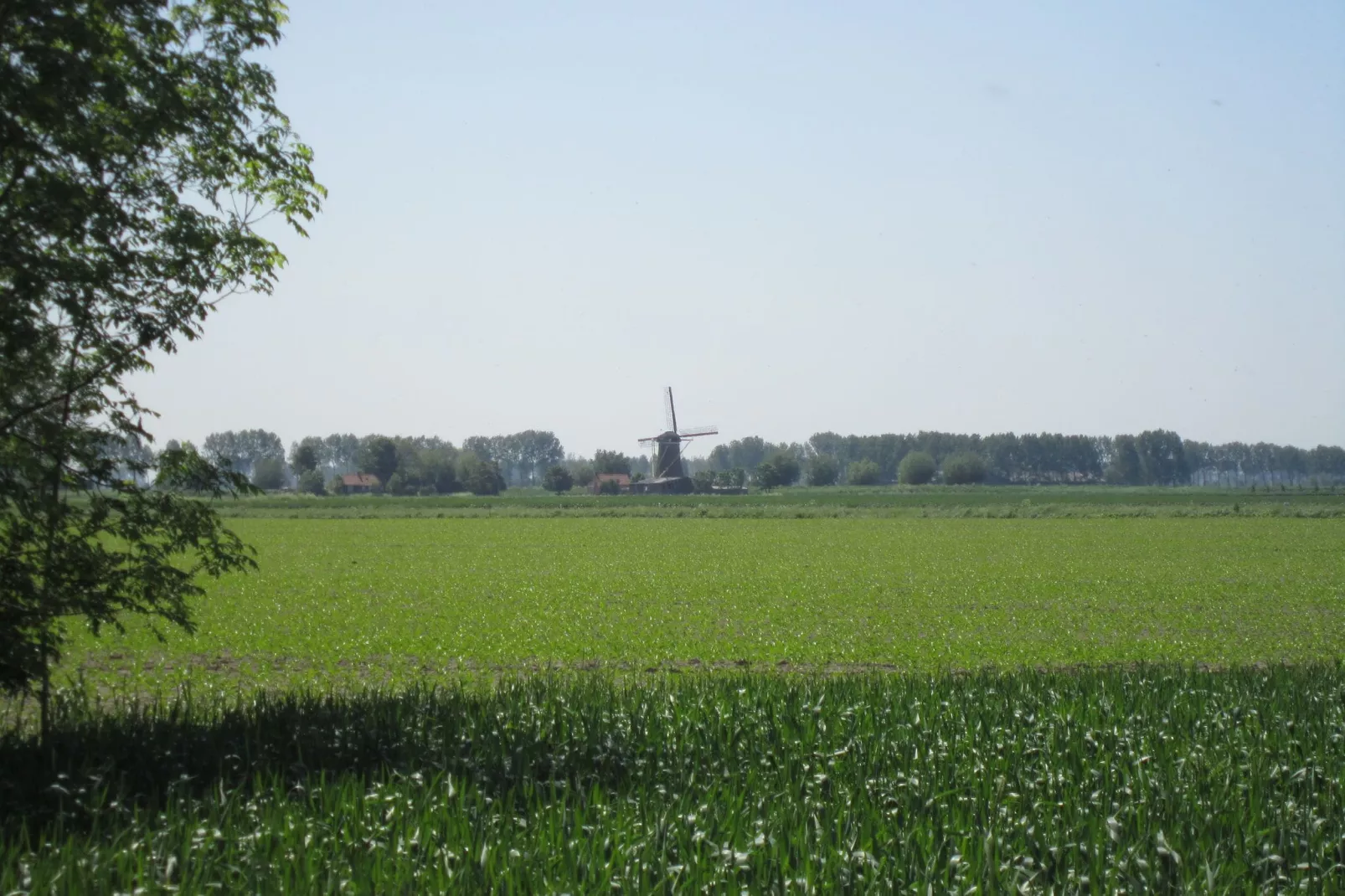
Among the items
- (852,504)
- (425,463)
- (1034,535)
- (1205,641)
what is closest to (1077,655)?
(1205,641)

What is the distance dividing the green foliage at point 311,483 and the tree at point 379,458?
806 centimetres

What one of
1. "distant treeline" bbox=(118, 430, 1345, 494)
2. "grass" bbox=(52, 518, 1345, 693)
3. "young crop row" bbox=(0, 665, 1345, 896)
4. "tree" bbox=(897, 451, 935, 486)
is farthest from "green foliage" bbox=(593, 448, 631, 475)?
"young crop row" bbox=(0, 665, 1345, 896)

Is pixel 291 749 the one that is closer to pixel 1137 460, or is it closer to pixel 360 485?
pixel 360 485

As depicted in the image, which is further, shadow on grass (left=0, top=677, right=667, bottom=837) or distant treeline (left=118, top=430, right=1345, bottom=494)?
distant treeline (left=118, top=430, right=1345, bottom=494)

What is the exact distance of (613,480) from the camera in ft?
488

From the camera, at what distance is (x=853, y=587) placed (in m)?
32.0

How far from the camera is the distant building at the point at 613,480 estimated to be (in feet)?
477

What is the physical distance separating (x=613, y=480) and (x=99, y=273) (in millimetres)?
139519

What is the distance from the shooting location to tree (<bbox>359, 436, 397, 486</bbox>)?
147500 millimetres

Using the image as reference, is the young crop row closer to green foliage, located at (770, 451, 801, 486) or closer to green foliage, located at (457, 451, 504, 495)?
green foliage, located at (457, 451, 504, 495)

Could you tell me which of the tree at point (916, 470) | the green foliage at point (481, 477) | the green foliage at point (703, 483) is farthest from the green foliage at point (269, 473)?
the tree at point (916, 470)

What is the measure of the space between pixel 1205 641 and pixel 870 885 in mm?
18426

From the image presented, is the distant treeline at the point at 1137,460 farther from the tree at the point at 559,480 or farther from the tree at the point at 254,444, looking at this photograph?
the tree at the point at 254,444

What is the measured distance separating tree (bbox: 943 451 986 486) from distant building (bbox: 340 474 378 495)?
3254 inches
